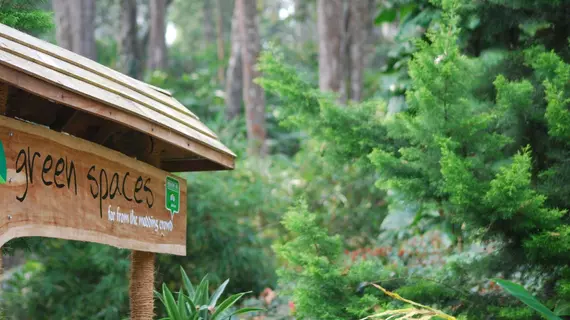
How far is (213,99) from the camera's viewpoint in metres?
22.3

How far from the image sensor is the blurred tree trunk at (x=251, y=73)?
14.0m

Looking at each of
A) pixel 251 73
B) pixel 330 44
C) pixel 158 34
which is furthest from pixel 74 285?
pixel 158 34

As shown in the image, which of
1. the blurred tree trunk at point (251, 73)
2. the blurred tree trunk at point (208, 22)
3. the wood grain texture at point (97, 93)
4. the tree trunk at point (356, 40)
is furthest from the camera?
the blurred tree trunk at point (208, 22)

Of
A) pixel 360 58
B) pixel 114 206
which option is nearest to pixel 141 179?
pixel 114 206

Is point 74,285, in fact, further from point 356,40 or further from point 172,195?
point 356,40

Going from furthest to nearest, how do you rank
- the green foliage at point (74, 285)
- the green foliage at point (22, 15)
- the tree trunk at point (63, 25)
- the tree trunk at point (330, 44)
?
the tree trunk at point (63, 25) < the tree trunk at point (330, 44) < the green foliage at point (74, 285) < the green foliage at point (22, 15)

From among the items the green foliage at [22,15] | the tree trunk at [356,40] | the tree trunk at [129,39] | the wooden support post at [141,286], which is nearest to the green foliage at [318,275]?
the wooden support post at [141,286]

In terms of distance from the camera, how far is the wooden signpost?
131 inches

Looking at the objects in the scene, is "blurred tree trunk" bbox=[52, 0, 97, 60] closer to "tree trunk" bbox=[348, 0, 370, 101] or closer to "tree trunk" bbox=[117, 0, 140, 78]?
"tree trunk" bbox=[117, 0, 140, 78]

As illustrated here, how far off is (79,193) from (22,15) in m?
1.39

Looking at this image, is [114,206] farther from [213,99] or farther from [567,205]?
[213,99]

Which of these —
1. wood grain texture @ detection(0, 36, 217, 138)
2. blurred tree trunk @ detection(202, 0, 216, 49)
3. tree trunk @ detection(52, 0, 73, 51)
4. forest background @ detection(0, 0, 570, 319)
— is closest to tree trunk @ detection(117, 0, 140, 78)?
tree trunk @ detection(52, 0, 73, 51)

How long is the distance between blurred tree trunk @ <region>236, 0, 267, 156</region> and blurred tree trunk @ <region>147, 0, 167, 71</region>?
930 centimetres

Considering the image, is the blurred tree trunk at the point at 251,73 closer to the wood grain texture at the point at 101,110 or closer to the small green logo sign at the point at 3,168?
the wood grain texture at the point at 101,110
